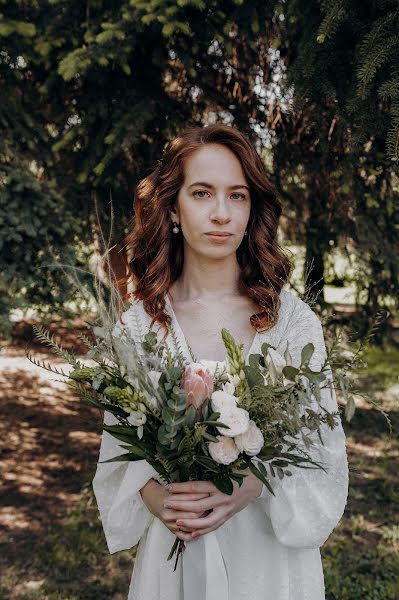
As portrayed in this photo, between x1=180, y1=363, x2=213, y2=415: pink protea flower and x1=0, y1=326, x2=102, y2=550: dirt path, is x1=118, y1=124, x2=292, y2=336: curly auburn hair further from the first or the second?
x1=0, y1=326, x2=102, y2=550: dirt path

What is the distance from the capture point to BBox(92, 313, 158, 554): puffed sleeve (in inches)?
74.5

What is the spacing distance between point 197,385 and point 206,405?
0.06m

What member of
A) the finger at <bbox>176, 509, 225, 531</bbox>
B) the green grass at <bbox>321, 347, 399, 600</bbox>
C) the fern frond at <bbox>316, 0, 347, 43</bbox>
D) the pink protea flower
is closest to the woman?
the finger at <bbox>176, 509, 225, 531</bbox>

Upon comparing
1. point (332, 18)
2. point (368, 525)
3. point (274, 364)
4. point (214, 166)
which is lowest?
point (368, 525)

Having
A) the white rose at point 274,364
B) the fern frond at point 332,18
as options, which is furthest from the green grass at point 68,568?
the fern frond at point 332,18

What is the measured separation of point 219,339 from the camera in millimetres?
2047

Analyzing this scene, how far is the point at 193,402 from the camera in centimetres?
148

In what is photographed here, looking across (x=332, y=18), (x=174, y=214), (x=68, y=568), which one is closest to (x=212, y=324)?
(x=174, y=214)

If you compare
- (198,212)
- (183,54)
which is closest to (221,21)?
(183,54)

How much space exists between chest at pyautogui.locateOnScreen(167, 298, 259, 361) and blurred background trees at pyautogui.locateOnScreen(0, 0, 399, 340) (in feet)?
1.39

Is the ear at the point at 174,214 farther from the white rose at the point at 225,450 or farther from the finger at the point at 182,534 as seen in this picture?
the finger at the point at 182,534

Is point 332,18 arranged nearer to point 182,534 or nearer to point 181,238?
point 181,238

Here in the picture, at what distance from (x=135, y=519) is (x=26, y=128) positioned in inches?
98.2

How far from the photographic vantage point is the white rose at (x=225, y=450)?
1479mm
